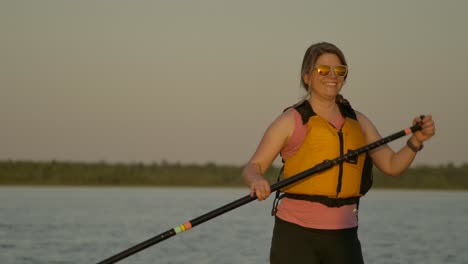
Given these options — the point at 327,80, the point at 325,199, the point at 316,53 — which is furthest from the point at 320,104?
the point at 325,199

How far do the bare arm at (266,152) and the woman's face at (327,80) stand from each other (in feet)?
0.63

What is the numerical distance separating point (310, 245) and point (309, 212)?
6.8 inches

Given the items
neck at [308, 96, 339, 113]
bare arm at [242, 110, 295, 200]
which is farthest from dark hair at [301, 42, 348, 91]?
bare arm at [242, 110, 295, 200]

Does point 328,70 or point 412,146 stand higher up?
point 328,70

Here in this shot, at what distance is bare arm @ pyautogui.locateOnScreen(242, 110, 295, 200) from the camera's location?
5375 mm

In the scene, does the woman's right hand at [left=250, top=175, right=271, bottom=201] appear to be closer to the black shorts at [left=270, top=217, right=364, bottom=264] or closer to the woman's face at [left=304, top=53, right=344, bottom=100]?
the black shorts at [left=270, top=217, right=364, bottom=264]

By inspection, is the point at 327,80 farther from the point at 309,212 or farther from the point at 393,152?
the point at 309,212

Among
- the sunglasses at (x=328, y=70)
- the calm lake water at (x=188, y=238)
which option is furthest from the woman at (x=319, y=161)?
the calm lake water at (x=188, y=238)

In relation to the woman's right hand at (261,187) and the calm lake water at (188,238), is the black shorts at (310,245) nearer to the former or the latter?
the woman's right hand at (261,187)

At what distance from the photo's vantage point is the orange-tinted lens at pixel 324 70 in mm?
5492

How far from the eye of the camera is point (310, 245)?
540 cm

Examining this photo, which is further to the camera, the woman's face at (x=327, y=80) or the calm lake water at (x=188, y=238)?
the calm lake water at (x=188, y=238)

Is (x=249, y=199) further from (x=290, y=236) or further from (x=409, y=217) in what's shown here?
(x=409, y=217)

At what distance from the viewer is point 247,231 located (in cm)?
1931
